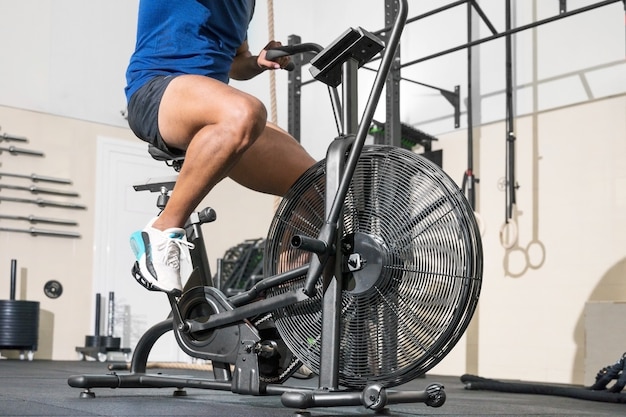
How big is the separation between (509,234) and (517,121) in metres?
0.78

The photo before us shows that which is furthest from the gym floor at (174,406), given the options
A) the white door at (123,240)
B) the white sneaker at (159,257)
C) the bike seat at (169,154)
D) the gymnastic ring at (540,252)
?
the white door at (123,240)

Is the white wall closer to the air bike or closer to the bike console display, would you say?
the air bike

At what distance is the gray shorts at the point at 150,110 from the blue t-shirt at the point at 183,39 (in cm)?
4

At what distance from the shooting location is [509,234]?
5152 millimetres

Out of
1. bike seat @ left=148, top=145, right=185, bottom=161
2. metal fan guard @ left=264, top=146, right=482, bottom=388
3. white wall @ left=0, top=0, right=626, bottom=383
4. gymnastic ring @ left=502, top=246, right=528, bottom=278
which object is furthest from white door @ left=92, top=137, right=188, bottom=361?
metal fan guard @ left=264, top=146, right=482, bottom=388

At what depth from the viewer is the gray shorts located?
1978mm

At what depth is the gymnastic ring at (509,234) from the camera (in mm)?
4731

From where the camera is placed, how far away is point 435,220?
177cm

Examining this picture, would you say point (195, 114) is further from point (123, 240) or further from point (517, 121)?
point (123, 240)

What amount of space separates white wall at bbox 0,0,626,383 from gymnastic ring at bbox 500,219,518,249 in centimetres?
10

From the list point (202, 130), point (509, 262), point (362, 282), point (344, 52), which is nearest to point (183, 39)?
point (202, 130)

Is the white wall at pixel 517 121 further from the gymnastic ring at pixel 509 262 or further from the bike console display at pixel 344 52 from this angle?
the bike console display at pixel 344 52

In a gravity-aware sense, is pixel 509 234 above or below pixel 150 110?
below

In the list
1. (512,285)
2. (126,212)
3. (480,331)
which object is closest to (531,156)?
(512,285)
